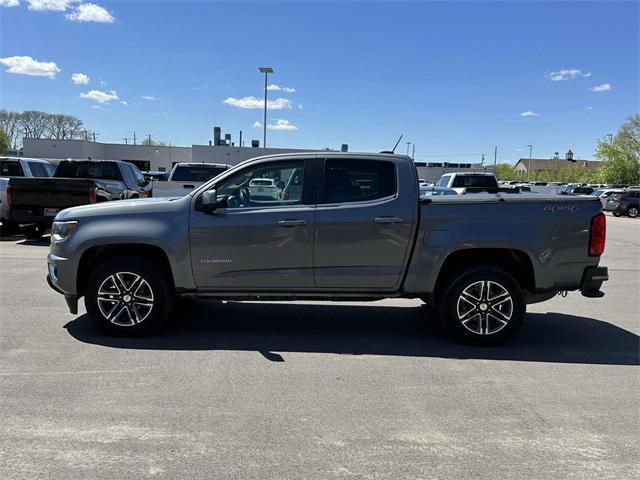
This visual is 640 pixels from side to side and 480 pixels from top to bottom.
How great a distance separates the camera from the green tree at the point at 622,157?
64375 millimetres

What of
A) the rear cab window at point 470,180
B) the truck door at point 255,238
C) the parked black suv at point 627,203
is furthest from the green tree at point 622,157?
the truck door at point 255,238

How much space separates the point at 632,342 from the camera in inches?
225

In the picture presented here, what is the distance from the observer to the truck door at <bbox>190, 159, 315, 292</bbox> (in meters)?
5.29

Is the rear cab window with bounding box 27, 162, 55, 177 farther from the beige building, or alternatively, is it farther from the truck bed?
the beige building

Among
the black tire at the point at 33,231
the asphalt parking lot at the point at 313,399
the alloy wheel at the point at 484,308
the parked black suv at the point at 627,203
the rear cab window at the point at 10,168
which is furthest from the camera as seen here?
the parked black suv at the point at 627,203

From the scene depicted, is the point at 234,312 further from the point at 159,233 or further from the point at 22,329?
the point at 22,329

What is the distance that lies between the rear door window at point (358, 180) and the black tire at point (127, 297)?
6.33ft

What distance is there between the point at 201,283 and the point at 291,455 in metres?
2.54

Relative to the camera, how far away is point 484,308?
5.36m

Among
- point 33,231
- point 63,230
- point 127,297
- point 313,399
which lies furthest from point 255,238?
point 33,231

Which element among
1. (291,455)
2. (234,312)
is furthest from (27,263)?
(291,455)

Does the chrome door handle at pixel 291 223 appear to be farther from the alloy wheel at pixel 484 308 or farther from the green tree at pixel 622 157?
the green tree at pixel 622 157

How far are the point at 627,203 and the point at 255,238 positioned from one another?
109 feet

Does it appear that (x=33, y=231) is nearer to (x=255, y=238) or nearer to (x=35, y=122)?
(x=255, y=238)
